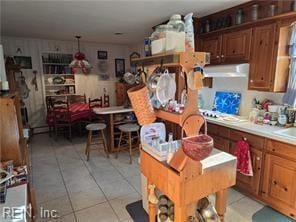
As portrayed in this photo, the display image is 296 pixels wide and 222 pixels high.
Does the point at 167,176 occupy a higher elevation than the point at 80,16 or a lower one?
lower

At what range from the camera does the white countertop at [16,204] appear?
1.14m

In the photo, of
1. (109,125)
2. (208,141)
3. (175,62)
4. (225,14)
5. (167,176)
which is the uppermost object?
(225,14)

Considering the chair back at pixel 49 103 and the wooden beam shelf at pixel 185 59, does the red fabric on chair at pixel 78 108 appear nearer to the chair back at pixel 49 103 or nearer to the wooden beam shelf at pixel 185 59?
the chair back at pixel 49 103

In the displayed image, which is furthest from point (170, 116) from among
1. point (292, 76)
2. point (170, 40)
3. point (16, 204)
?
point (292, 76)

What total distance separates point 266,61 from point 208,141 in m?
1.87

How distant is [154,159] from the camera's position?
130cm

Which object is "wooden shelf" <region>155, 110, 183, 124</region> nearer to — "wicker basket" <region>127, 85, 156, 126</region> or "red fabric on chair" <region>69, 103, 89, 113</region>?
"wicker basket" <region>127, 85, 156, 126</region>

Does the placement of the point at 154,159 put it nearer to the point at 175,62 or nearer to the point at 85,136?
the point at 175,62

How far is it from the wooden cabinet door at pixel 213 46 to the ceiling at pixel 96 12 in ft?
1.20

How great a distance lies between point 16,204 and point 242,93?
2873 millimetres

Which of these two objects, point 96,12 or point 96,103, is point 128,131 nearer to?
point 96,12

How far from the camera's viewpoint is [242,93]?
116 inches

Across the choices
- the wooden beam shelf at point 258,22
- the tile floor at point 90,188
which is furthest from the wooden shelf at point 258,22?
the tile floor at point 90,188

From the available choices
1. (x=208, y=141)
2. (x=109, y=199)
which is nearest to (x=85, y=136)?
(x=109, y=199)
